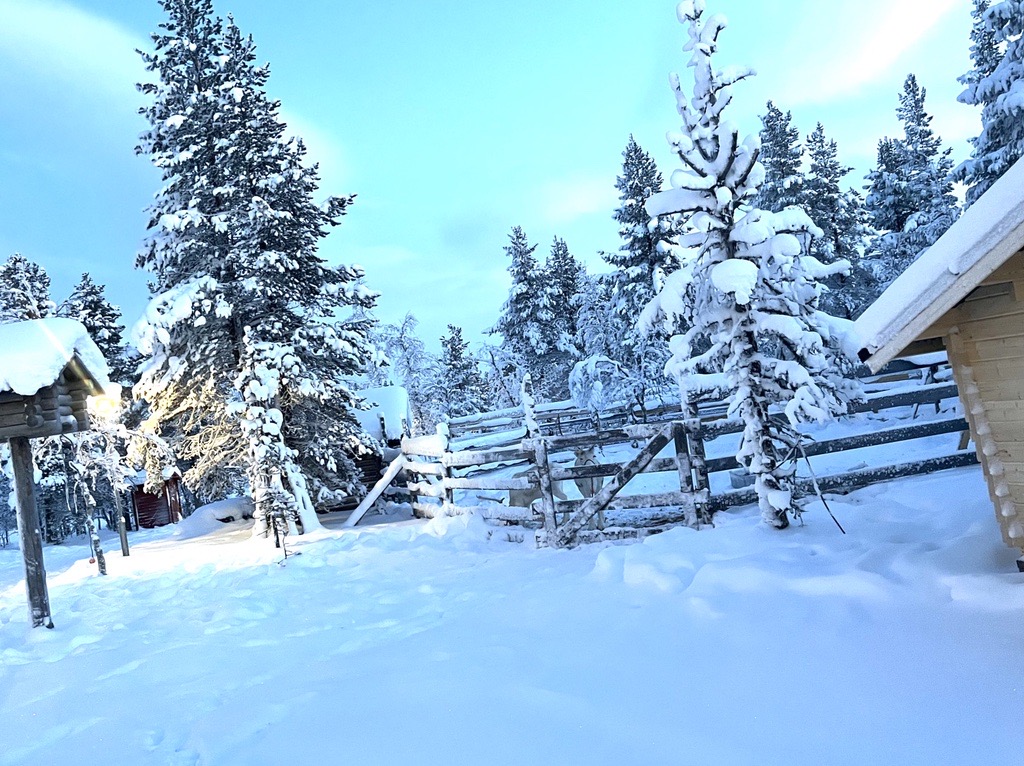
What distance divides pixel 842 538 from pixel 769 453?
1.12 m

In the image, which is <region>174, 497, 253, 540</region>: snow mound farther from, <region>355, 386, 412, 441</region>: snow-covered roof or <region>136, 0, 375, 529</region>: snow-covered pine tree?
<region>355, 386, 412, 441</region>: snow-covered roof

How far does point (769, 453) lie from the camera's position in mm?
6918

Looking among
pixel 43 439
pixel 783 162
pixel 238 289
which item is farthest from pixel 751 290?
pixel 783 162

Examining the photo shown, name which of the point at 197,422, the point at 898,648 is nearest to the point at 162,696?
the point at 898,648

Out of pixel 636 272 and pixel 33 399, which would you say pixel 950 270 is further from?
pixel 636 272

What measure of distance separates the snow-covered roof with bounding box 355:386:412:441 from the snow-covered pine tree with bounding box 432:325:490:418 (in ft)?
44.4

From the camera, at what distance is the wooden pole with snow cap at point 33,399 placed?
7.81 m

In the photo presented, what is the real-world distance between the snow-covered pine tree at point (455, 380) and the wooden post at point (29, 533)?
98.9ft

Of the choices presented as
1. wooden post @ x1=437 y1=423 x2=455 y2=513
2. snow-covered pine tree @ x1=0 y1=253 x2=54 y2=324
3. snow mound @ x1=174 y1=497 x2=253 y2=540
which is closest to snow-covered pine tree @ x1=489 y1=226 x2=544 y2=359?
snow mound @ x1=174 y1=497 x2=253 y2=540

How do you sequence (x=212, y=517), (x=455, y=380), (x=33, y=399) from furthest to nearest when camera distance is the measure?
(x=455, y=380) < (x=212, y=517) < (x=33, y=399)

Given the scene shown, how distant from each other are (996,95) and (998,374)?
15.8 meters

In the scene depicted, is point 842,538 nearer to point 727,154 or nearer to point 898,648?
point 898,648

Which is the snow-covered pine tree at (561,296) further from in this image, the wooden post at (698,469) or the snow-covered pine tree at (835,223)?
the wooden post at (698,469)

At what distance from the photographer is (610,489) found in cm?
831
